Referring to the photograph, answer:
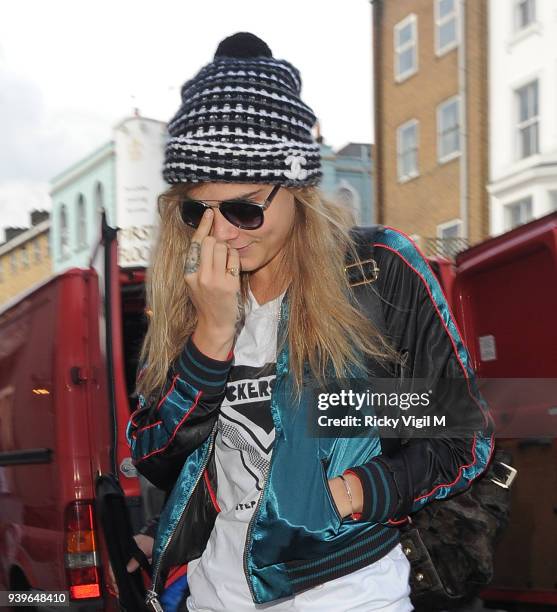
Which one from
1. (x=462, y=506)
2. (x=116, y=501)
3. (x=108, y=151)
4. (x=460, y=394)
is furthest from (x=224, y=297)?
(x=108, y=151)

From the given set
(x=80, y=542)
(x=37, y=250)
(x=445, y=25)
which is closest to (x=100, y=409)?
(x=80, y=542)

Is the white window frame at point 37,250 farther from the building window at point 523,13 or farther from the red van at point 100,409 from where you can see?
the red van at point 100,409

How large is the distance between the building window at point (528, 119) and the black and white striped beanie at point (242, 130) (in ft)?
62.8

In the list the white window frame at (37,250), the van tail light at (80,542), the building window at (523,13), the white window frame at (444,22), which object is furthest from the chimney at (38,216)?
the van tail light at (80,542)

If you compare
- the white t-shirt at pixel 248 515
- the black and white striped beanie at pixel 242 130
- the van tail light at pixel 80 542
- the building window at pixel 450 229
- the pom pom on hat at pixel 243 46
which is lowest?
the van tail light at pixel 80 542

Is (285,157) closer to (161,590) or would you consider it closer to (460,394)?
(460,394)

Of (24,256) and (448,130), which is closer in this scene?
(448,130)

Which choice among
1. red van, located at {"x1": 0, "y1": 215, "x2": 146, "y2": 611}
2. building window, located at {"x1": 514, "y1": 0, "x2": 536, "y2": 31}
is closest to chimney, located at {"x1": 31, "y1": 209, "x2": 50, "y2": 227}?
building window, located at {"x1": 514, "y1": 0, "x2": 536, "y2": 31}

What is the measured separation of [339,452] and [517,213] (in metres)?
20.2

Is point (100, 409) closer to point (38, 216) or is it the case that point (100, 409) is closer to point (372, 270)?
point (372, 270)

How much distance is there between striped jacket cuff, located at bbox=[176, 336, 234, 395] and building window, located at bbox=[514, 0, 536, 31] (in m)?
20.6

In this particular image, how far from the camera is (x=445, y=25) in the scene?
23016mm

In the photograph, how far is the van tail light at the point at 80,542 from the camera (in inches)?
135

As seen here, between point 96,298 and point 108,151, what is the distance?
24300 mm
